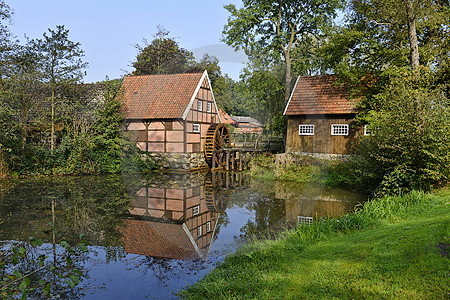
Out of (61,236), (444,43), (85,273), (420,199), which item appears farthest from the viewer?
(444,43)

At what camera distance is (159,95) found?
2300 centimetres

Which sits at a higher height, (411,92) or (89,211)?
(411,92)

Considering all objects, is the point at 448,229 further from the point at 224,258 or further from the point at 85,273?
the point at 85,273

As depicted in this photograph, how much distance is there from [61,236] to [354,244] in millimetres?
6631

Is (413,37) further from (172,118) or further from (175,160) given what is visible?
(175,160)

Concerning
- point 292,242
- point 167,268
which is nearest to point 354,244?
point 292,242

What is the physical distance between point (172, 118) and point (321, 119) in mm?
9132

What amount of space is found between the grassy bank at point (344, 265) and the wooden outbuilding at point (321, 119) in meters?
11.9

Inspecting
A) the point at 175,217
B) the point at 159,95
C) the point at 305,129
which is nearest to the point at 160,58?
the point at 159,95

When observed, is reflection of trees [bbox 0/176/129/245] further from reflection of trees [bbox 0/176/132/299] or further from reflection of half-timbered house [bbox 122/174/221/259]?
reflection of half-timbered house [bbox 122/174/221/259]

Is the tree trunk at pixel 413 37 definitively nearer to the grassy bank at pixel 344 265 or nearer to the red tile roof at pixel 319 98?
the red tile roof at pixel 319 98

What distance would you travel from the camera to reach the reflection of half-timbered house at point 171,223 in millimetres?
7543

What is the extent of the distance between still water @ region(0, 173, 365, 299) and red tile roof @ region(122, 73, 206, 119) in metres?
5.85

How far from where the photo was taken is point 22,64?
17.0 m
